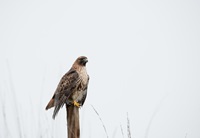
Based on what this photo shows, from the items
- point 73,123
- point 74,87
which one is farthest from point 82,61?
point 73,123

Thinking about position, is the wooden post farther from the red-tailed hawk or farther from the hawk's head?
the hawk's head

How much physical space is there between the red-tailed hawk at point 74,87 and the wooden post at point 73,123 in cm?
116

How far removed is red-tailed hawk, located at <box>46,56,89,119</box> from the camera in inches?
185

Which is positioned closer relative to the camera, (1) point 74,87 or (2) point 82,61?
(1) point 74,87

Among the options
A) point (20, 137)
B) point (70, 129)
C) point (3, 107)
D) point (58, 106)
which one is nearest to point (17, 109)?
point (3, 107)

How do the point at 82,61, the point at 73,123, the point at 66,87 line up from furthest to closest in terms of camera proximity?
the point at 82,61
the point at 66,87
the point at 73,123

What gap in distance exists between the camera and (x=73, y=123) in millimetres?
3156

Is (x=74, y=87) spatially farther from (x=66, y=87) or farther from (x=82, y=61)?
(x=82, y=61)

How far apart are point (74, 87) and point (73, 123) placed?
77.6 inches

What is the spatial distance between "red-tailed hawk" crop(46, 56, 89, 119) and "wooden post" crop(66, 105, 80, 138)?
116cm

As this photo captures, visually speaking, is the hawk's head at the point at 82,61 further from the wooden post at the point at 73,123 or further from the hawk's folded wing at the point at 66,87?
the wooden post at the point at 73,123

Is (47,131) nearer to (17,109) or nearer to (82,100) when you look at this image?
(17,109)

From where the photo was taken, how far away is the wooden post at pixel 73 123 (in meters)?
3.05

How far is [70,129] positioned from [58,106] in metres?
1.29
